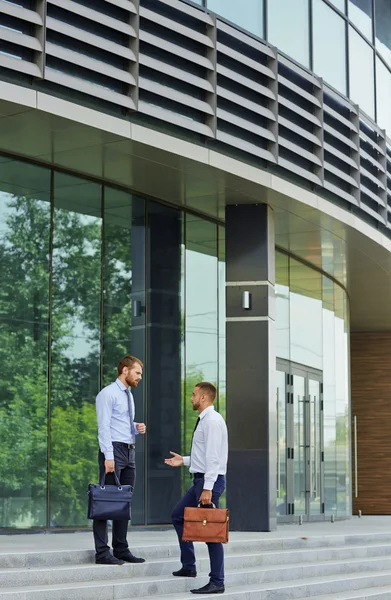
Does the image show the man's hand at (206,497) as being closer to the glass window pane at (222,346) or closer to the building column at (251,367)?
the building column at (251,367)

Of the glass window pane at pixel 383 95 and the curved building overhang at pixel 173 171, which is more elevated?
the glass window pane at pixel 383 95

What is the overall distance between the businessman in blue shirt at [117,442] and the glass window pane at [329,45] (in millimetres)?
8628

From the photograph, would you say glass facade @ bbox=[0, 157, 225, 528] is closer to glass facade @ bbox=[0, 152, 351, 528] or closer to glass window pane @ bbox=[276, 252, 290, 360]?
glass facade @ bbox=[0, 152, 351, 528]

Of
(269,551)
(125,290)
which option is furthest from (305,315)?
(269,551)

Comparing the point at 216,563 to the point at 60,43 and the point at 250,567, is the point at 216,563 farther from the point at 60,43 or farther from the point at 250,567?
the point at 60,43

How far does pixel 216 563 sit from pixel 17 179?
235 inches

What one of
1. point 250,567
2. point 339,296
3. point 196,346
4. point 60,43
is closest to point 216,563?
point 250,567

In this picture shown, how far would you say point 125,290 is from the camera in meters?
15.3

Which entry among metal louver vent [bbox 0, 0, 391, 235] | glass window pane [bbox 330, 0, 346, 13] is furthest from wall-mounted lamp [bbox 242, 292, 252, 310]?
glass window pane [bbox 330, 0, 346, 13]

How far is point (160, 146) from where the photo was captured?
13070mm

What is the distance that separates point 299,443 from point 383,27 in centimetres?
795

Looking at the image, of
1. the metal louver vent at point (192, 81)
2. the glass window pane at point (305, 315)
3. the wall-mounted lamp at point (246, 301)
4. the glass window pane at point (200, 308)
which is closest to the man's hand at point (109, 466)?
the metal louver vent at point (192, 81)

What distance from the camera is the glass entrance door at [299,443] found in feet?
63.0

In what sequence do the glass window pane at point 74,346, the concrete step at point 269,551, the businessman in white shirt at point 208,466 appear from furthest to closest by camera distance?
1. the glass window pane at point 74,346
2. the businessman in white shirt at point 208,466
3. the concrete step at point 269,551
